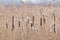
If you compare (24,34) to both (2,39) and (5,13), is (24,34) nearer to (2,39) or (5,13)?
(2,39)

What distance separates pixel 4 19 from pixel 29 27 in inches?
19.4

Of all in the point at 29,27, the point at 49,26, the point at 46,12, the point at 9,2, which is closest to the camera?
the point at 29,27

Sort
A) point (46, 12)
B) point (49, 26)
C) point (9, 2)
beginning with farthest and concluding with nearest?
point (9, 2)
point (46, 12)
point (49, 26)

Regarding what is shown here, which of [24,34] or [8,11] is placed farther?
[8,11]

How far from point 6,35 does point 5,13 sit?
18.8 inches

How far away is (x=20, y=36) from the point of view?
239cm

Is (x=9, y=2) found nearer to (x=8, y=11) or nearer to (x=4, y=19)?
(x=8, y=11)

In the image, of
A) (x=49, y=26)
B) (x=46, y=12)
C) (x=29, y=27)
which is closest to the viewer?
(x=29, y=27)

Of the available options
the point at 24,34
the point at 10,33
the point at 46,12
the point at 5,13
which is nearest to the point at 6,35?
the point at 10,33

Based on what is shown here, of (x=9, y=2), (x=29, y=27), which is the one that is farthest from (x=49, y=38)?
(x=9, y=2)

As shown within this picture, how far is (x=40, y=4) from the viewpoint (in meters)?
3.10

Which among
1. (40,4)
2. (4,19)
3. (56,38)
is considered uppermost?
(40,4)

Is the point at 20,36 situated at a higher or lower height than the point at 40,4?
lower

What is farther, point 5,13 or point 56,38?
point 5,13
